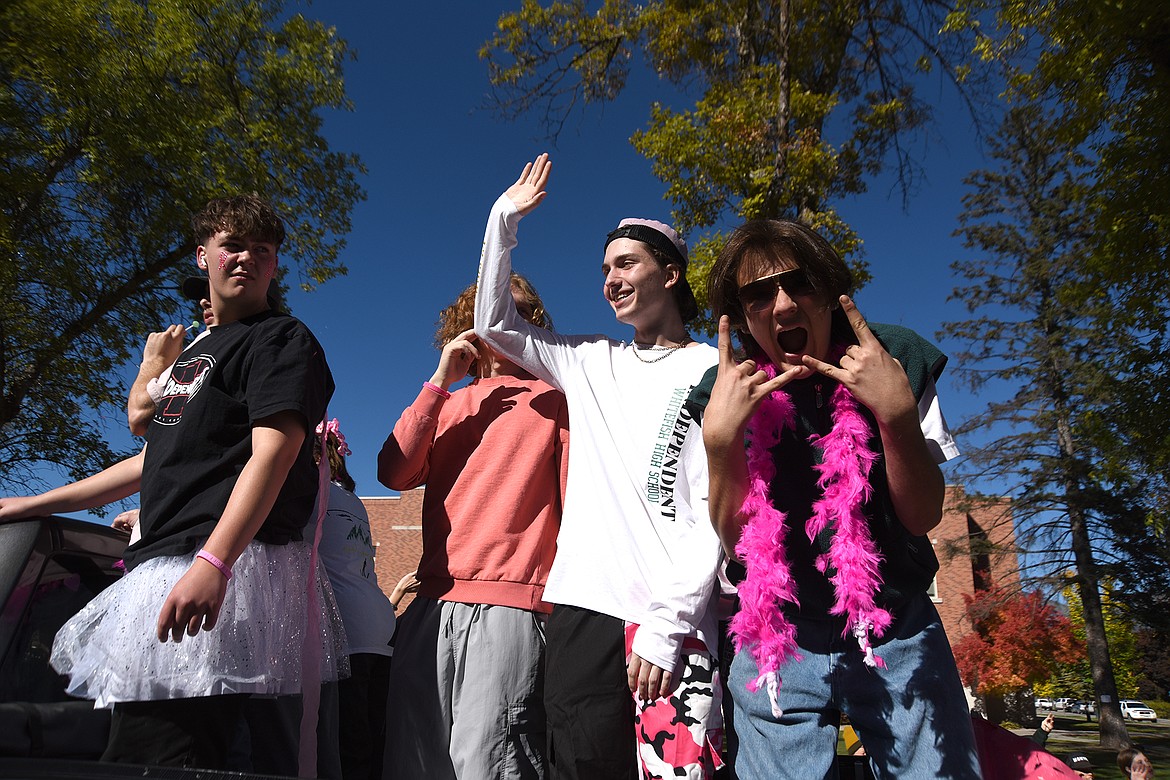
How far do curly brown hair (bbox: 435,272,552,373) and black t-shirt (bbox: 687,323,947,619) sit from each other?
1.28m

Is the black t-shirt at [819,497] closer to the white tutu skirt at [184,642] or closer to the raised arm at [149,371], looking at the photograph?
the white tutu skirt at [184,642]

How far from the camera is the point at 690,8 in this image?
24.9 ft

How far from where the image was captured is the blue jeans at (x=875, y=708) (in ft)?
5.00

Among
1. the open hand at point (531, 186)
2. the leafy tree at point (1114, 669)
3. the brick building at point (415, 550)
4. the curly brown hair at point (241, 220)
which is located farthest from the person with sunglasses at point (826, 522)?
the leafy tree at point (1114, 669)

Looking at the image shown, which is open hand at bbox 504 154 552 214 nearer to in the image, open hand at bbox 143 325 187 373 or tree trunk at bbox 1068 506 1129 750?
open hand at bbox 143 325 187 373

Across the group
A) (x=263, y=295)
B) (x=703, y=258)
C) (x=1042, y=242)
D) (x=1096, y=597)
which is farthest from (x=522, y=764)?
(x=1042, y=242)

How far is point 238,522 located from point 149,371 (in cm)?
123

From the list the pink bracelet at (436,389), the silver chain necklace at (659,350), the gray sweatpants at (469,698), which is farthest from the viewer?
the pink bracelet at (436,389)

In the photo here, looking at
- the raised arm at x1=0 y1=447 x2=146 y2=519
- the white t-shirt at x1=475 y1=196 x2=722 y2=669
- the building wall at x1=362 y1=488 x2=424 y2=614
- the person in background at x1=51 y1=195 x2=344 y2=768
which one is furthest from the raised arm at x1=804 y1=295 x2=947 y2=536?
the building wall at x1=362 y1=488 x2=424 y2=614

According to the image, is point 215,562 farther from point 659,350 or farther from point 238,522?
point 659,350

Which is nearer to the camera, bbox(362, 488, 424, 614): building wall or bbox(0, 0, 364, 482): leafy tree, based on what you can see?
bbox(0, 0, 364, 482): leafy tree

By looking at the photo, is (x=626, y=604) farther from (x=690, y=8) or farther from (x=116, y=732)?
(x=690, y=8)

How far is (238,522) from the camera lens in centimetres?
171

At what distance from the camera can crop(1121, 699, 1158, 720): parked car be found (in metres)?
53.7
